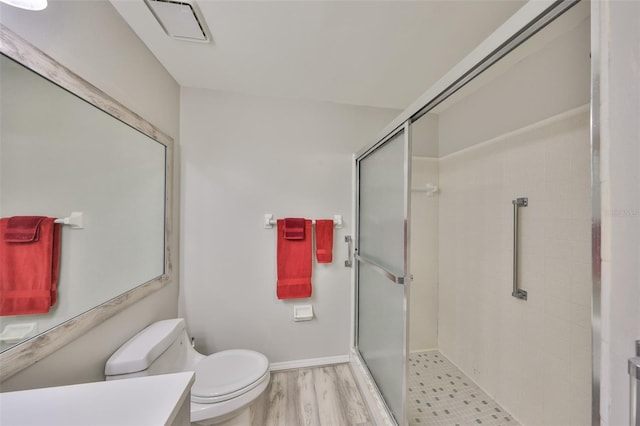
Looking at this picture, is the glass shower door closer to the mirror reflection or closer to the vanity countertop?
the vanity countertop

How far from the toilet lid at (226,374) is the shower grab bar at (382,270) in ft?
2.96

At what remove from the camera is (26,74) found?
29.1 inches

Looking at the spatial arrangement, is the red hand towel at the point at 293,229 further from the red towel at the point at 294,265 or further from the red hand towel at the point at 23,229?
the red hand towel at the point at 23,229

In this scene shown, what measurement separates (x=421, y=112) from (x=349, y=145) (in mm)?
945

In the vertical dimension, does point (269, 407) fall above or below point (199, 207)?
below

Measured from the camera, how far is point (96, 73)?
40.3 inches

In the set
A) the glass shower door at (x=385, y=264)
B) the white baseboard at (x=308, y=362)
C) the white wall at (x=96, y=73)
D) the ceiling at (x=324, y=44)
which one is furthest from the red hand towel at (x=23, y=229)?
the white baseboard at (x=308, y=362)

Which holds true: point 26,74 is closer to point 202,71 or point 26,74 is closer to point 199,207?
point 202,71

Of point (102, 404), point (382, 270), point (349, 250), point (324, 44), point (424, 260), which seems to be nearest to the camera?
point (102, 404)

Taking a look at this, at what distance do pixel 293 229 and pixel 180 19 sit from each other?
139 centimetres

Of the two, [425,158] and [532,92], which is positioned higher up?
[532,92]

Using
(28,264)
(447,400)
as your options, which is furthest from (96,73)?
(447,400)

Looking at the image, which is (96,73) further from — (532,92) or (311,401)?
(532,92)

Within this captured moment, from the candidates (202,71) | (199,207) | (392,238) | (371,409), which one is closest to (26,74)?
(202,71)
